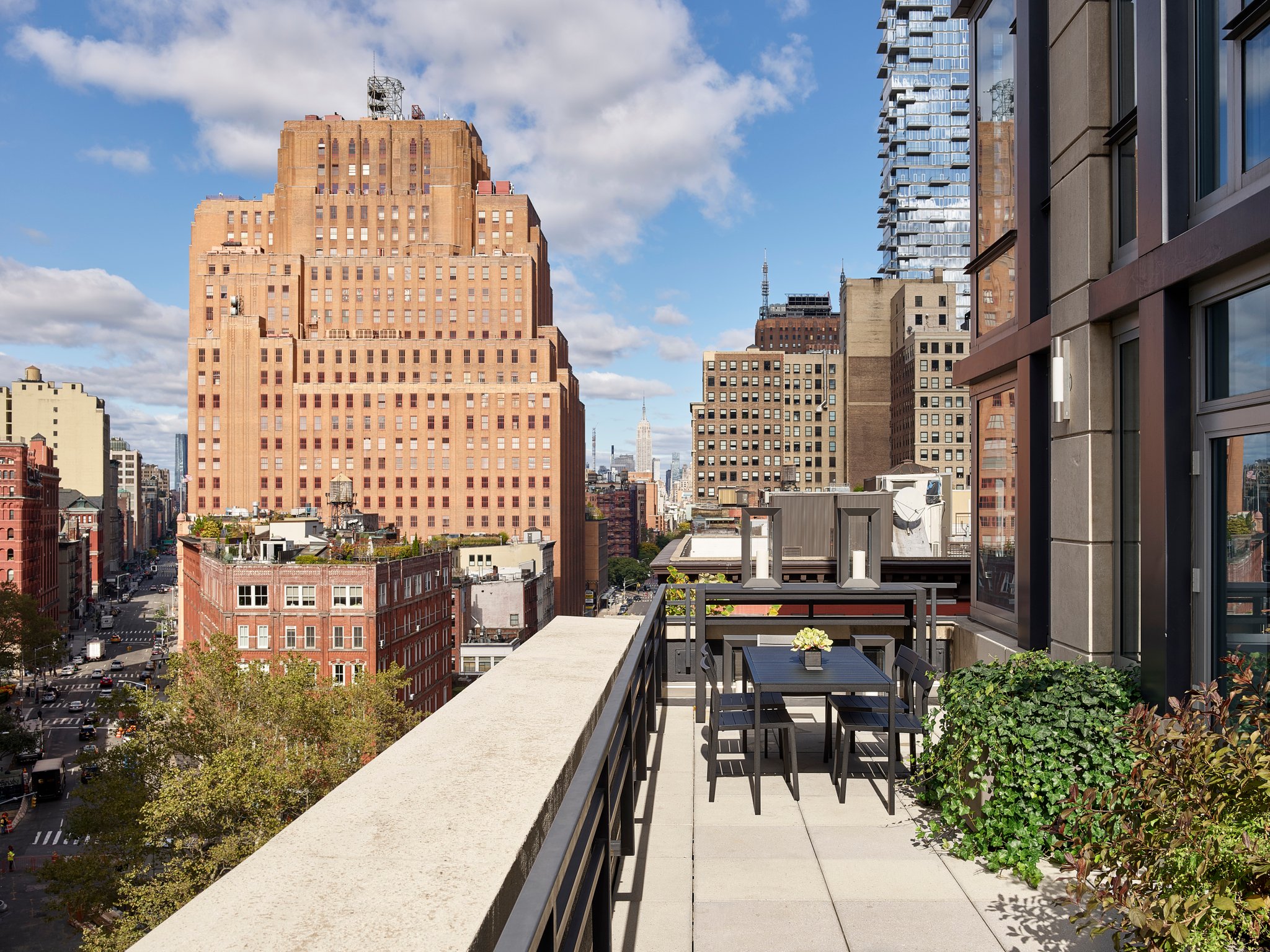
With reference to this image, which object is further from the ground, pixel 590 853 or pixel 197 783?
pixel 590 853

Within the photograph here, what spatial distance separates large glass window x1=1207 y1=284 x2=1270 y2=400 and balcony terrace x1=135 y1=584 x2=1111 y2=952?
3.22 m

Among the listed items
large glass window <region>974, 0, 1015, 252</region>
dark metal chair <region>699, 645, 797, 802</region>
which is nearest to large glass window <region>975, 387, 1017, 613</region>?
large glass window <region>974, 0, 1015, 252</region>

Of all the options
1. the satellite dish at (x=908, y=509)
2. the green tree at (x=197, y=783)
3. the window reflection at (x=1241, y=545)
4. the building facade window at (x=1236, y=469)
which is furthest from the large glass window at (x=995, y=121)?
the green tree at (x=197, y=783)

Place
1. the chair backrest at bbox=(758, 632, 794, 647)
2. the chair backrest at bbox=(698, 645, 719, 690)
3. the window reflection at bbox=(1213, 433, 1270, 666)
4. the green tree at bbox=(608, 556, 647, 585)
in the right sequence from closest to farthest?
the window reflection at bbox=(1213, 433, 1270, 666), the chair backrest at bbox=(698, 645, 719, 690), the chair backrest at bbox=(758, 632, 794, 647), the green tree at bbox=(608, 556, 647, 585)

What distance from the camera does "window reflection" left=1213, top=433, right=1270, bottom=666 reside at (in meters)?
4.51

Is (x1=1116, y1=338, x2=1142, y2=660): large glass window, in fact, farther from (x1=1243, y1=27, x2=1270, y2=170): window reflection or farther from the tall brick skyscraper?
the tall brick skyscraper

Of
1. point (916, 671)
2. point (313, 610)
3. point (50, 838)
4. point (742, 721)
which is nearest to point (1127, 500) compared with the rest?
point (916, 671)

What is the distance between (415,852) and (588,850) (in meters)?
0.68

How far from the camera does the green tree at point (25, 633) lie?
68.0 m

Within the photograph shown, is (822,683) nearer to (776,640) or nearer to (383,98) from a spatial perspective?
(776,640)

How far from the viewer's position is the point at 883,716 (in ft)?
21.1

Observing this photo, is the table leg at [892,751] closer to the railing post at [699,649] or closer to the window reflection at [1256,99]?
the railing post at [699,649]

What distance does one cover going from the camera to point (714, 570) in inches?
539

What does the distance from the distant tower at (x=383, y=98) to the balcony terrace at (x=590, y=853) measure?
124 m
